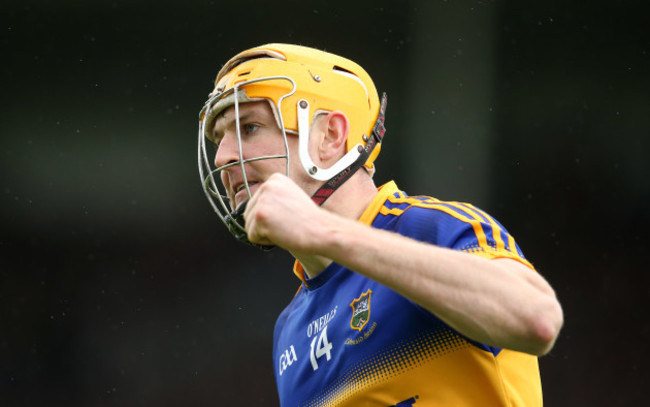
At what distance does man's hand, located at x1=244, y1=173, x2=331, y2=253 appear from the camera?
1488mm

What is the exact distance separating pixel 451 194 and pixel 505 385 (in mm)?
2404

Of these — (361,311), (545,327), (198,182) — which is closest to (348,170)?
(361,311)

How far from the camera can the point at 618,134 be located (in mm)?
4121

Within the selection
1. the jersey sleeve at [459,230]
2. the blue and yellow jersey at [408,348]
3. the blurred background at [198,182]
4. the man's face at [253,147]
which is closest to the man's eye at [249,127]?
the man's face at [253,147]

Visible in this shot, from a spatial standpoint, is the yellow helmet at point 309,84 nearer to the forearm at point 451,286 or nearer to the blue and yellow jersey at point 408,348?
the blue and yellow jersey at point 408,348

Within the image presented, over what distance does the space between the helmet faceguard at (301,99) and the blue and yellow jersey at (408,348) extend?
0.52 feet

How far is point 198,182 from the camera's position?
4371 millimetres

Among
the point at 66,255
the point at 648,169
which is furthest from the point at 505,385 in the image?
the point at 66,255

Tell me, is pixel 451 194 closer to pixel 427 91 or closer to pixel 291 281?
pixel 427 91

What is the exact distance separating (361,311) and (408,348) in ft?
0.60

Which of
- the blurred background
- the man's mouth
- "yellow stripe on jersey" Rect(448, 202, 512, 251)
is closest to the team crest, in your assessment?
"yellow stripe on jersey" Rect(448, 202, 512, 251)

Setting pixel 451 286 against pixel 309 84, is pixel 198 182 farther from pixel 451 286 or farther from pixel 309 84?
pixel 451 286

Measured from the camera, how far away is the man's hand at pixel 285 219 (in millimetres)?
1488

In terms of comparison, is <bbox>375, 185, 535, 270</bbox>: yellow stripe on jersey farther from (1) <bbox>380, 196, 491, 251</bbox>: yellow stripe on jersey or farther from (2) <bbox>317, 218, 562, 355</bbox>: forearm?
(2) <bbox>317, 218, 562, 355</bbox>: forearm
